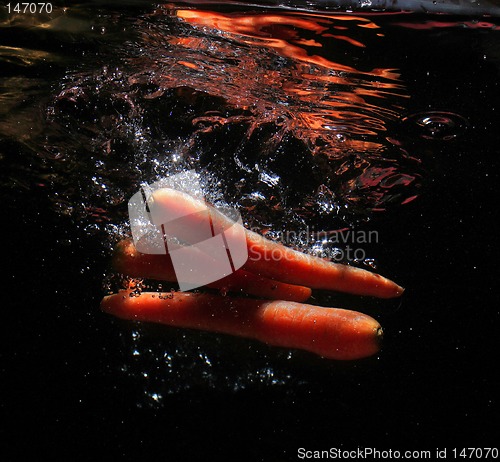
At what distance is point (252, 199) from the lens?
1435mm

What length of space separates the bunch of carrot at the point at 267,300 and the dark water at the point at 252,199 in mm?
67

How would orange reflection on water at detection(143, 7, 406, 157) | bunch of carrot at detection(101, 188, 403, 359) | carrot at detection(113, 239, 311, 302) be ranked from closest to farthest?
orange reflection on water at detection(143, 7, 406, 157)
bunch of carrot at detection(101, 188, 403, 359)
carrot at detection(113, 239, 311, 302)

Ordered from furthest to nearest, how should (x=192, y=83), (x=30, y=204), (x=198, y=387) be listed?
1. (x=30, y=204)
2. (x=192, y=83)
3. (x=198, y=387)

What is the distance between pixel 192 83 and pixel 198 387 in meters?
0.95

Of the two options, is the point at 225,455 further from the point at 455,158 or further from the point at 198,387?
the point at 455,158

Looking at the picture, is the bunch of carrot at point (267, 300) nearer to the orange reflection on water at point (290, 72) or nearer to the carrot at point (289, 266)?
the carrot at point (289, 266)

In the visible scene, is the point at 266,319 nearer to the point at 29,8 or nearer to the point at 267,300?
the point at 267,300

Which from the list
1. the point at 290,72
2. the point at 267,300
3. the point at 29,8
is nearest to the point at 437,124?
the point at 290,72

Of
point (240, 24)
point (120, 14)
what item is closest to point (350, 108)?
point (240, 24)

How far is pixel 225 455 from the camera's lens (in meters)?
1.01

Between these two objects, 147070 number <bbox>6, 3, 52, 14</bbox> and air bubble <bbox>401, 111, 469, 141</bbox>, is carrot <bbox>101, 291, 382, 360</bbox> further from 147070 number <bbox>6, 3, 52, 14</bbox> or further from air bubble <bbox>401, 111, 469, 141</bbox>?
147070 number <bbox>6, 3, 52, 14</bbox>

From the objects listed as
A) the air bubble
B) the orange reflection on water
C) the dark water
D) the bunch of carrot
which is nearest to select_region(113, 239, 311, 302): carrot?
the bunch of carrot

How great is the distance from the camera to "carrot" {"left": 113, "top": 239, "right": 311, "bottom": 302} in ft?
4.14

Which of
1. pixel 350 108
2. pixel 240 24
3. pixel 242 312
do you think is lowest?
pixel 242 312
